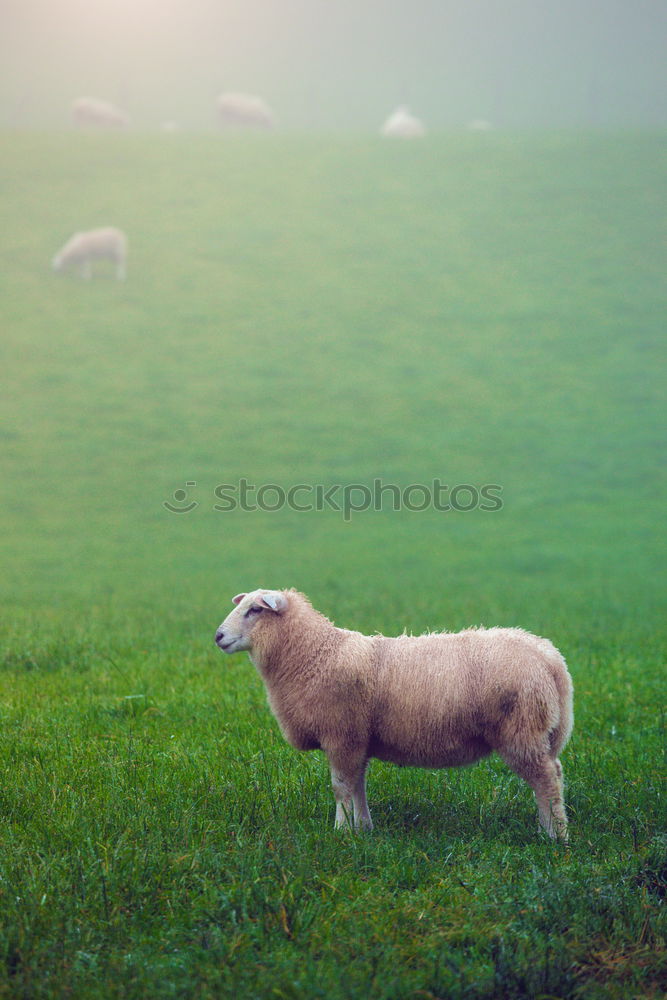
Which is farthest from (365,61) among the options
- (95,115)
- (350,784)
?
(350,784)

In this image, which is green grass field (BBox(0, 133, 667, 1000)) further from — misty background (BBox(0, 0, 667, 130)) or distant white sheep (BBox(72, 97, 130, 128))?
misty background (BBox(0, 0, 667, 130))

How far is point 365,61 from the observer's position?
3828cm

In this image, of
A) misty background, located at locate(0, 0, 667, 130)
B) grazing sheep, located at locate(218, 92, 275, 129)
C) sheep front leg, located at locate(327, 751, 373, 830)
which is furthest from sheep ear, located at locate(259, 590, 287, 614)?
grazing sheep, located at locate(218, 92, 275, 129)

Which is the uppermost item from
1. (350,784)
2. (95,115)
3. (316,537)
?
(95,115)

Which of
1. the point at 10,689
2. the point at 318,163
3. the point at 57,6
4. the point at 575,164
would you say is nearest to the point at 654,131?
the point at 575,164

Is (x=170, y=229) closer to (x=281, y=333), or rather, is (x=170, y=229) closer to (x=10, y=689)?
(x=281, y=333)

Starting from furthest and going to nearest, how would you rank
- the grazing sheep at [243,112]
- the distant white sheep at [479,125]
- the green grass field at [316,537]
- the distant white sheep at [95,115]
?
the grazing sheep at [243,112] < the distant white sheep at [479,125] < the distant white sheep at [95,115] < the green grass field at [316,537]

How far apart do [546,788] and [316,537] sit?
14860 mm

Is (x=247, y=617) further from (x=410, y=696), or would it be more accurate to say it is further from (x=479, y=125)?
(x=479, y=125)

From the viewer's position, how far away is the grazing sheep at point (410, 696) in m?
4.28

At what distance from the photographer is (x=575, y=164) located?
30.7 meters

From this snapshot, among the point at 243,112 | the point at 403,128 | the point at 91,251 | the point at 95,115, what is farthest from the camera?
the point at 243,112

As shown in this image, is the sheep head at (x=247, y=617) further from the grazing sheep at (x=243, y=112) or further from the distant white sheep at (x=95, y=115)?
the grazing sheep at (x=243, y=112)

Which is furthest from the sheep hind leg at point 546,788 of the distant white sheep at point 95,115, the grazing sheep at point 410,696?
the distant white sheep at point 95,115
